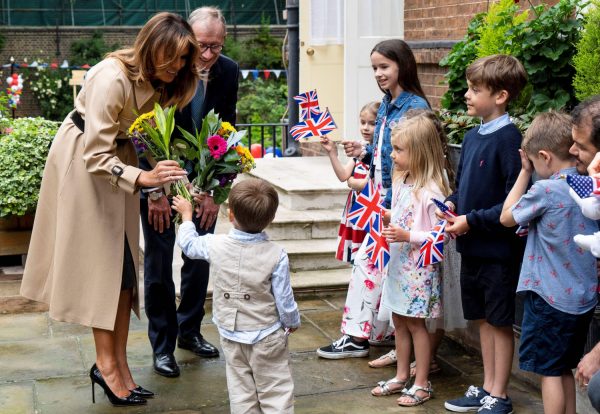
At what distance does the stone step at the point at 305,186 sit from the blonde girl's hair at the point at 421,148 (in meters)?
3.14

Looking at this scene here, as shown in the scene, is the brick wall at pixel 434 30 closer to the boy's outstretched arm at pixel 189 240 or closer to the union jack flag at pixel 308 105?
the union jack flag at pixel 308 105

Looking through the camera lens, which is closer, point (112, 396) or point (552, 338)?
point (552, 338)

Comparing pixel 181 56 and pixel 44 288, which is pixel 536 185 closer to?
pixel 181 56

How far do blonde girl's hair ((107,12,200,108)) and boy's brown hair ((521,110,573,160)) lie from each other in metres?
1.62

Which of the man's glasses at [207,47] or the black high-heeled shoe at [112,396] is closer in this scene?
the black high-heeled shoe at [112,396]

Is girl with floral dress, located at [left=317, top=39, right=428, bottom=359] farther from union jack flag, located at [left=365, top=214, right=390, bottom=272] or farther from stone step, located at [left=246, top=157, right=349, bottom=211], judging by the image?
stone step, located at [left=246, top=157, right=349, bottom=211]

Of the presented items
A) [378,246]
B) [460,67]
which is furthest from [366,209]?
[460,67]

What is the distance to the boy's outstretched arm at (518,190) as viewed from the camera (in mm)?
3748

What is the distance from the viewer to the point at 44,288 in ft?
14.0

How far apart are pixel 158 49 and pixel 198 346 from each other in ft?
6.39

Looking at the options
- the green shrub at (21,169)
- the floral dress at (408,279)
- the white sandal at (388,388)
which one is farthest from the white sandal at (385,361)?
the green shrub at (21,169)

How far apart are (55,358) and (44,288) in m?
1.01

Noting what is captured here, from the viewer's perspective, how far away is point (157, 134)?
394 centimetres

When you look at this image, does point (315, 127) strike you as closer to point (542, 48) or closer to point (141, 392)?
point (542, 48)
